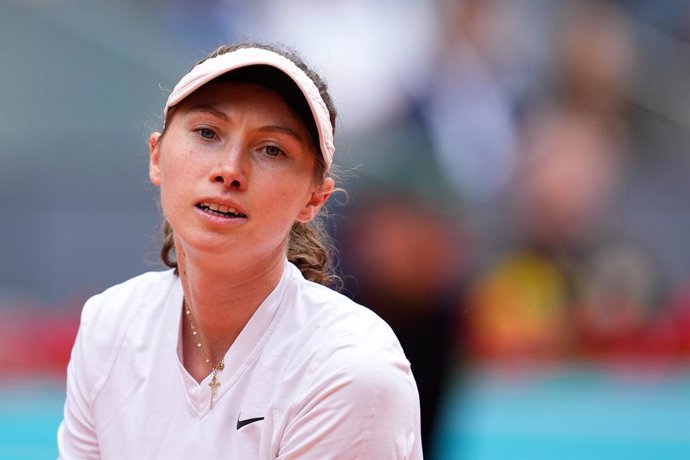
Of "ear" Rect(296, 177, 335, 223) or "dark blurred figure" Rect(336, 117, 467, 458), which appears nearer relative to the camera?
"ear" Rect(296, 177, 335, 223)

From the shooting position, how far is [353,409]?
1738mm

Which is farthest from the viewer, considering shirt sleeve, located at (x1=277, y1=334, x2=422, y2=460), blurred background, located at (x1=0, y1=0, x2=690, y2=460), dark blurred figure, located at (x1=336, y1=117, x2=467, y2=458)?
blurred background, located at (x1=0, y1=0, x2=690, y2=460)

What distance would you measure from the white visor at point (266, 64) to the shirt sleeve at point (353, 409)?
329mm

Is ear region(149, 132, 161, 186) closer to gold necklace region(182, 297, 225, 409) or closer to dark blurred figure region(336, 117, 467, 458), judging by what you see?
gold necklace region(182, 297, 225, 409)

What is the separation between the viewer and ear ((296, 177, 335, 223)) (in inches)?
76.9

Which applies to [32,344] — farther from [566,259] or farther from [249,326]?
[249,326]

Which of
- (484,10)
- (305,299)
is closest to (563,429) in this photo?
(484,10)

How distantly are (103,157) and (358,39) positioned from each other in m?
1.44

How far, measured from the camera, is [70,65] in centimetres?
661

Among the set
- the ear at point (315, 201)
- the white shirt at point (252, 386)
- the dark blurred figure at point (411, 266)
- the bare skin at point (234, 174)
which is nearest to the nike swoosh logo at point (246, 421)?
the white shirt at point (252, 386)

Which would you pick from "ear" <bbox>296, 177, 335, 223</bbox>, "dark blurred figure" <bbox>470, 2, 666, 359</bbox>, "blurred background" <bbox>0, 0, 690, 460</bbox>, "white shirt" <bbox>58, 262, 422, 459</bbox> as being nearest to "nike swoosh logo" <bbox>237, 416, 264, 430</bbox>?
"white shirt" <bbox>58, 262, 422, 459</bbox>

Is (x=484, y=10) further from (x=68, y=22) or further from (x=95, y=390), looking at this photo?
(x=95, y=390)

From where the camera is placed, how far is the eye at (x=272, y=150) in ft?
5.93

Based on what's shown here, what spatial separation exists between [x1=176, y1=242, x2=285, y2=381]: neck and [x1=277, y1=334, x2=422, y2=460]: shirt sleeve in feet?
0.70
